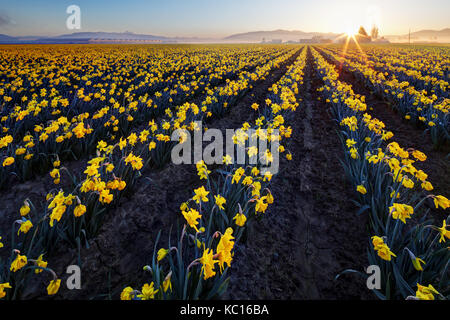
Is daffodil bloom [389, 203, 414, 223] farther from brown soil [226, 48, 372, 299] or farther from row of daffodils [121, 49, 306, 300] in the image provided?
row of daffodils [121, 49, 306, 300]

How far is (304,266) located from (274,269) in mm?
338

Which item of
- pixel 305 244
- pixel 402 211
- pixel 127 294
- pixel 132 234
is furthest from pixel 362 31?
pixel 127 294

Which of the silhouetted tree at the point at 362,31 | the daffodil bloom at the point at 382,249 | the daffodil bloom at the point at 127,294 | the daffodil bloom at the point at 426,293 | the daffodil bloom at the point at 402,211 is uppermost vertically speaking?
the silhouetted tree at the point at 362,31

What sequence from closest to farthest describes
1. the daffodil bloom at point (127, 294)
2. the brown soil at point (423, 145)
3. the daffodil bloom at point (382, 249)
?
1. the daffodil bloom at point (127, 294)
2. the daffodil bloom at point (382, 249)
3. the brown soil at point (423, 145)

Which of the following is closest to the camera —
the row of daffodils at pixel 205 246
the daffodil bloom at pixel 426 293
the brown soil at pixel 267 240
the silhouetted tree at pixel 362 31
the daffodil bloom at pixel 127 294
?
the daffodil bloom at pixel 426 293

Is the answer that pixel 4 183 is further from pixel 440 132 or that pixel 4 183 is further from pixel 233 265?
pixel 440 132

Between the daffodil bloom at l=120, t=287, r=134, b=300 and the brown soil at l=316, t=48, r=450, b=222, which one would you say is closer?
the daffodil bloom at l=120, t=287, r=134, b=300

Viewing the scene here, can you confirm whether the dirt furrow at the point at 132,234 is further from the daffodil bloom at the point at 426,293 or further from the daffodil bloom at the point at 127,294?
the daffodil bloom at the point at 426,293

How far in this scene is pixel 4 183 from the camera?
3.44 m

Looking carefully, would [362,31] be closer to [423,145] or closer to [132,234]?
[423,145]

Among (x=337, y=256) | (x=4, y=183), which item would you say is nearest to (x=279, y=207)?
(x=337, y=256)

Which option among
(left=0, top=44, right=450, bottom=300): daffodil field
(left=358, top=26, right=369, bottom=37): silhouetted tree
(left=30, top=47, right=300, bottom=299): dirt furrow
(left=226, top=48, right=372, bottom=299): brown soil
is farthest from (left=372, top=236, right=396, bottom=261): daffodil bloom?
(left=358, top=26, right=369, bottom=37): silhouetted tree

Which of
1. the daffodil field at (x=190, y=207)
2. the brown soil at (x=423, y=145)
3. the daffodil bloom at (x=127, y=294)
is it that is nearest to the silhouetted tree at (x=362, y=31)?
the brown soil at (x=423, y=145)
